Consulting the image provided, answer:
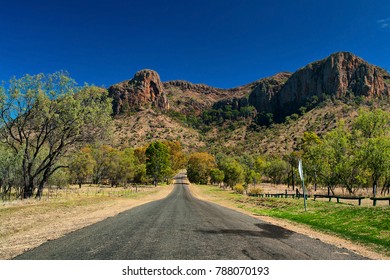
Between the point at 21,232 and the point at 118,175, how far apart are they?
264ft

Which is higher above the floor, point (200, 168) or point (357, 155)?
point (357, 155)

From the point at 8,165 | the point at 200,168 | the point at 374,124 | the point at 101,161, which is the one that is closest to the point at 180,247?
the point at 8,165

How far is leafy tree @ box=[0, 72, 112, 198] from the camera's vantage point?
3049 centimetres

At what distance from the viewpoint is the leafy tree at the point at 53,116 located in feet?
100

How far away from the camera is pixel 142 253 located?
8.60 meters

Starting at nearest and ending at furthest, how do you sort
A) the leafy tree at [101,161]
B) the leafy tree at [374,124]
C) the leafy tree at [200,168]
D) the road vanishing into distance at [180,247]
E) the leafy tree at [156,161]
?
the road vanishing into distance at [180,247] < the leafy tree at [374,124] < the leafy tree at [156,161] < the leafy tree at [101,161] < the leafy tree at [200,168]

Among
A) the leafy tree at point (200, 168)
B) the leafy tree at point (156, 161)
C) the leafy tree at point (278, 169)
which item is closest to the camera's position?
the leafy tree at point (156, 161)

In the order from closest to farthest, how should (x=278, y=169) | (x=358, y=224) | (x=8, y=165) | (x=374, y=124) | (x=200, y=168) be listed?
(x=358, y=224), (x=8, y=165), (x=374, y=124), (x=278, y=169), (x=200, y=168)

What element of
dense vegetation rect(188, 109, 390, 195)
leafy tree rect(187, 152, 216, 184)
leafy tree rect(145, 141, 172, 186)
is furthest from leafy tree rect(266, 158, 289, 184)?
dense vegetation rect(188, 109, 390, 195)

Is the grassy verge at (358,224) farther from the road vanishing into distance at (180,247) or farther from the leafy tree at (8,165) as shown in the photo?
the leafy tree at (8,165)

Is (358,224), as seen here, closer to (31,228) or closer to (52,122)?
(31,228)

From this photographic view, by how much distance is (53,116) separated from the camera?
1222 inches

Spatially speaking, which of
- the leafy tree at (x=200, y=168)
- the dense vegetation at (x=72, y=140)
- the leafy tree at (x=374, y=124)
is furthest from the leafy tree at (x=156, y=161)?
the leafy tree at (x=374, y=124)

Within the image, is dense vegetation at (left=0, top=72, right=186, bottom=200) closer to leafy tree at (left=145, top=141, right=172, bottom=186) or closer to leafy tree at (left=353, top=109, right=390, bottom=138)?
leafy tree at (left=353, top=109, right=390, bottom=138)
